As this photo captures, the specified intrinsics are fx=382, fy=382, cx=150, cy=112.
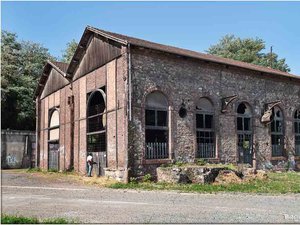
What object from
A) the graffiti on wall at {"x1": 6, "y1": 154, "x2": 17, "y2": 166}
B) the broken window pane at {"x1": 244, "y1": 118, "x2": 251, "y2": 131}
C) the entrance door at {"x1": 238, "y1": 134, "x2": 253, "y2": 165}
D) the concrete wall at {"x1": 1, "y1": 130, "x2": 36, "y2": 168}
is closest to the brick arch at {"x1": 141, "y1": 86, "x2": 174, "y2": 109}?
the entrance door at {"x1": 238, "y1": 134, "x2": 253, "y2": 165}

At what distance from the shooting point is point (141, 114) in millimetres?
19109

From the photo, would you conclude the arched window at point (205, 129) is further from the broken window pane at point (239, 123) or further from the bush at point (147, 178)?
the bush at point (147, 178)

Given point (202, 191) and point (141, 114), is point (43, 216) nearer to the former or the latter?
point (202, 191)

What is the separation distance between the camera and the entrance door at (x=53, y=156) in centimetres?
2741

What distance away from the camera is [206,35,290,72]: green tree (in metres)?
52.4

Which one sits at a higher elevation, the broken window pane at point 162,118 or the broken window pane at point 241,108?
the broken window pane at point 241,108

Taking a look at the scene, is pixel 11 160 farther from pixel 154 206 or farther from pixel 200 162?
pixel 154 206

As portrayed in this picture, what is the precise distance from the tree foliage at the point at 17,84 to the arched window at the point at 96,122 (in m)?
19.9

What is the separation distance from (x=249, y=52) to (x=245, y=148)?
3293 centimetres

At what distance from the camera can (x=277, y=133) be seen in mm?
25609

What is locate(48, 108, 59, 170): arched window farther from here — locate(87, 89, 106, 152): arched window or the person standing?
the person standing

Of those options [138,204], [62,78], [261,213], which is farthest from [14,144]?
[261,213]

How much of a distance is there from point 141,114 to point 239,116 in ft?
24.3

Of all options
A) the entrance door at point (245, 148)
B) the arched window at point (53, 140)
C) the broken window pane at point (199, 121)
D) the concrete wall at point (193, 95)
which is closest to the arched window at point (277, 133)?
the concrete wall at point (193, 95)
